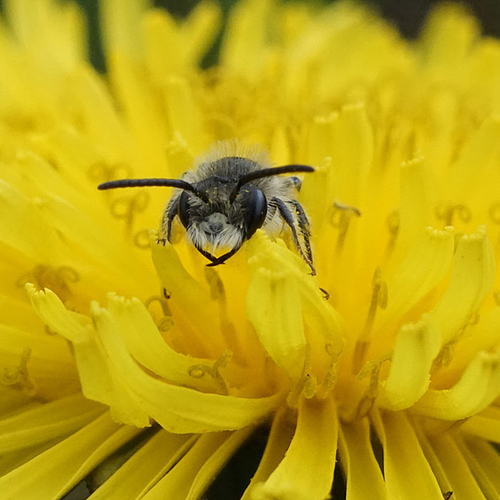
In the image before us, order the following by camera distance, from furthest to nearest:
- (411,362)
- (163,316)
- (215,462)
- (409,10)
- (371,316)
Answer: (409,10) < (163,316) < (371,316) < (215,462) < (411,362)

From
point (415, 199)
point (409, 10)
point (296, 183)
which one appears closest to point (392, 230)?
point (415, 199)

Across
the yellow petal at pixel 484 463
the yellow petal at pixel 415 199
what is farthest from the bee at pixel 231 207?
the yellow petal at pixel 484 463

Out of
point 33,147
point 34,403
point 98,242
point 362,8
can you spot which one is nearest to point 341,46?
point 362,8

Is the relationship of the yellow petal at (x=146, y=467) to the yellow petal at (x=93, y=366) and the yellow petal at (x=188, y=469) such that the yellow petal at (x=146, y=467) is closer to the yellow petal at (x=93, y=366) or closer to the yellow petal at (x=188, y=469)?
the yellow petal at (x=188, y=469)

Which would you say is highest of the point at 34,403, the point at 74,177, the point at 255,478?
the point at 74,177

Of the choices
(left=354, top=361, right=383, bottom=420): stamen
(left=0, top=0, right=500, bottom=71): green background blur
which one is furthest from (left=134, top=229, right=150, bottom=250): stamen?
(left=0, top=0, right=500, bottom=71): green background blur

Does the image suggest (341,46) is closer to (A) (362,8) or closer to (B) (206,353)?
(A) (362,8)

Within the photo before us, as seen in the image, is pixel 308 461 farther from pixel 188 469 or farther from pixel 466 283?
pixel 466 283
